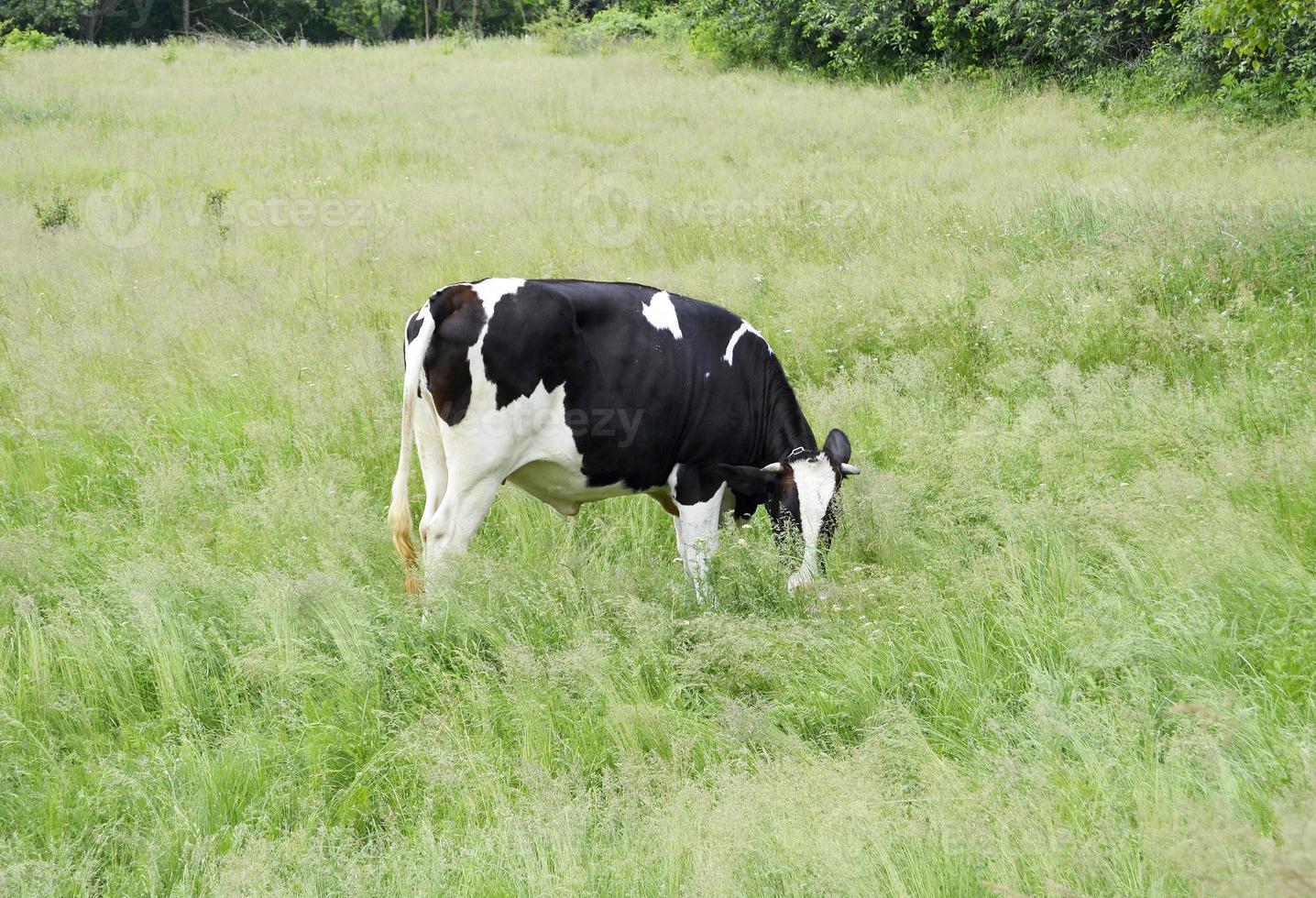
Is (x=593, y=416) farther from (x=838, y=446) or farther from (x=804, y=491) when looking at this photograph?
(x=838, y=446)

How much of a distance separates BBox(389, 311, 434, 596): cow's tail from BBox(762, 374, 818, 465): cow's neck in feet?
5.69

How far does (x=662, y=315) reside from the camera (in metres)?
5.32

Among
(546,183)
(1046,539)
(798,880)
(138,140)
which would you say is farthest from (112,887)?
(138,140)

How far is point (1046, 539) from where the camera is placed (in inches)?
187

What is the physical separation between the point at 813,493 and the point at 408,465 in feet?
5.98

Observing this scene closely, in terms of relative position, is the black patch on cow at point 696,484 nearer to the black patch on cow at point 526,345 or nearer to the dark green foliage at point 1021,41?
the black patch on cow at point 526,345

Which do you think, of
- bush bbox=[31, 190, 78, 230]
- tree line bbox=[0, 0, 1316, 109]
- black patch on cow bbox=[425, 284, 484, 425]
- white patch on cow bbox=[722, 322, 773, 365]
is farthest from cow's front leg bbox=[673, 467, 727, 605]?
bush bbox=[31, 190, 78, 230]

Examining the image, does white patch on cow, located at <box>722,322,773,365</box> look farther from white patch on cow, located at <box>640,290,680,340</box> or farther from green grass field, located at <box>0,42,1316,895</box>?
green grass field, located at <box>0,42,1316,895</box>

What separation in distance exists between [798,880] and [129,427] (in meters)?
5.23

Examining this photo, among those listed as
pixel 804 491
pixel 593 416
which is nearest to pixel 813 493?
pixel 804 491

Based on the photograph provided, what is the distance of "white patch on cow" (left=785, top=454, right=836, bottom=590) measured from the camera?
16.4 feet

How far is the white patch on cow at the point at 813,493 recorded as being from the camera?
500cm

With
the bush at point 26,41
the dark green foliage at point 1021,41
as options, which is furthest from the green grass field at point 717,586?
the bush at point 26,41

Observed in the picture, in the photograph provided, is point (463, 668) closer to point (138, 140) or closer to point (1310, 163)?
point (1310, 163)
